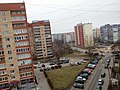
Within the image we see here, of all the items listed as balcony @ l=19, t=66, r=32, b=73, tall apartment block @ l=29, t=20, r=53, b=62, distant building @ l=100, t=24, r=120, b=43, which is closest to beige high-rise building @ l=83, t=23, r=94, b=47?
distant building @ l=100, t=24, r=120, b=43

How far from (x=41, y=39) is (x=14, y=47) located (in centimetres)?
2254

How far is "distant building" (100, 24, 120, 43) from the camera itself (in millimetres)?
76062

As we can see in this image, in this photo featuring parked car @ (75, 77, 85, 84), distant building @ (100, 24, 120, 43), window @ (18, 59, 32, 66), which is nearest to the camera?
parked car @ (75, 77, 85, 84)

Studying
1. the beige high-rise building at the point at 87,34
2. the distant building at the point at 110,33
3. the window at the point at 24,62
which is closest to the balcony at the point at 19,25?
the window at the point at 24,62

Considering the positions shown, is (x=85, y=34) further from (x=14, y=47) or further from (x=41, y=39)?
(x=14, y=47)

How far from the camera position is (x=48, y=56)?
46.6 metres

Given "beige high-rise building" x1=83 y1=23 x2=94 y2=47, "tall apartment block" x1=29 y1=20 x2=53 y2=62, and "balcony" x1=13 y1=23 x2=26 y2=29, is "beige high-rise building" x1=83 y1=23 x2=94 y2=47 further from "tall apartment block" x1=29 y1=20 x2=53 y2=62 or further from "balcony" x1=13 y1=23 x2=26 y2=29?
"balcony" x1=13 y1=23 x2=26 y2=29

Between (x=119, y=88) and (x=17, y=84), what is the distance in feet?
40.5

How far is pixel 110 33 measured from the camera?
264ft

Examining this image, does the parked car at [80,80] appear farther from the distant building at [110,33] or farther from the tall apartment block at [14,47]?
the distant building at [110,33]

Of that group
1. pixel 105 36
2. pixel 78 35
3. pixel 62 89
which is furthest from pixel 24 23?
pixel 105 36

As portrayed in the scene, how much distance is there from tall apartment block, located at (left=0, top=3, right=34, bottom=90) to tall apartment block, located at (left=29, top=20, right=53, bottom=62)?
21.4m

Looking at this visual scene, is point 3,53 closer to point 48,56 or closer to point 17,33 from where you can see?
point 17,33

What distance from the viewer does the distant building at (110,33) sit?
250 feet
